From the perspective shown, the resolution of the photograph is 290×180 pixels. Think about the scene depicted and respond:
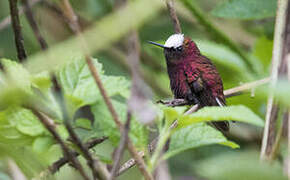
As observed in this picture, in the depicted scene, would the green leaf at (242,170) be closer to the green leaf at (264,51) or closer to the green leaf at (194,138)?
the green leaf at (194,138)

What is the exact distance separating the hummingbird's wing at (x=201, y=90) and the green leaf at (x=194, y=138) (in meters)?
1.26

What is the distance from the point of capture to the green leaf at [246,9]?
2109mm

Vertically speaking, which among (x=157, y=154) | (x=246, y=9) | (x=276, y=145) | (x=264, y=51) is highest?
(x=246, y=9)

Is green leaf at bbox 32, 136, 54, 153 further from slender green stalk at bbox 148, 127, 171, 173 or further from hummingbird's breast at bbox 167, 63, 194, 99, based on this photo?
hummingbird's breast at bbox 167, 63, 194, 99

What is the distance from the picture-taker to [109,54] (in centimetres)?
298

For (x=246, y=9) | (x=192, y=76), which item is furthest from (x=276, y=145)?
(x=192, y=76)

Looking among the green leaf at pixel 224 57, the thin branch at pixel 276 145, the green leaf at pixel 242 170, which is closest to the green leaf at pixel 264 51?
the green leaf at pixel 224 57

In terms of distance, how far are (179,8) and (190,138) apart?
2.04 metres

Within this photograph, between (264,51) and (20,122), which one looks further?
(264,51)

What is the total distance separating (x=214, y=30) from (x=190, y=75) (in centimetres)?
33

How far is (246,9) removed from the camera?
215 cm

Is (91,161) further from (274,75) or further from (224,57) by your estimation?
(224,57)

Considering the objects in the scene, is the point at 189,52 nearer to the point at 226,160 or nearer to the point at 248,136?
the point at 248,136

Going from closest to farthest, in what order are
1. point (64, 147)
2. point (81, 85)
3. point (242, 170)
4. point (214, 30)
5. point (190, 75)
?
point (242, 170)
point (64, 147)
point (81, 85)
point (214, 30)
point (190, 75)
